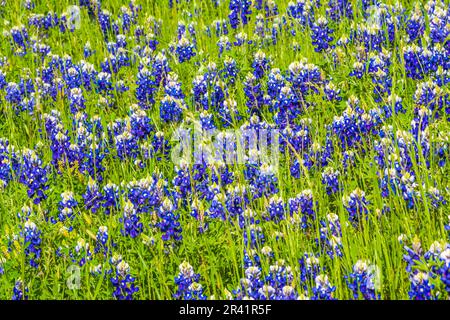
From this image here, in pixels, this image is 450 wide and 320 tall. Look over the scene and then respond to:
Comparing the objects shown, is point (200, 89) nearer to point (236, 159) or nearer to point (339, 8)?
point (236, 159)

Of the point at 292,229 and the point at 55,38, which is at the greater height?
the point at 55,38

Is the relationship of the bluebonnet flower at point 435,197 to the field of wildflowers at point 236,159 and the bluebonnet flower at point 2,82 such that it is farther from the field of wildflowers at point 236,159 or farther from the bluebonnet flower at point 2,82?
the bluebonnet flower at point 2,82

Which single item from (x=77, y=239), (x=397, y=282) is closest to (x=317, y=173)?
(x=397, y=282)

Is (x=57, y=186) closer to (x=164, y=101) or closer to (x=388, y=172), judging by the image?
(x=164, y=101)

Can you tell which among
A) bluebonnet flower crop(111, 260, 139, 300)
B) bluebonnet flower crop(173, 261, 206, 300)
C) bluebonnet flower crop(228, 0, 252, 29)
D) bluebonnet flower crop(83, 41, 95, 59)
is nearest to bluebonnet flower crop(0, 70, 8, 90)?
bluebonnet flower crop(83, 41, 95, 59)

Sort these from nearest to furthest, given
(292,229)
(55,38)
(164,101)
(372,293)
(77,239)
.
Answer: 1. (372,293)
2. (292,229)
3. (77,239)
4. (164,101)
5. (55,38)

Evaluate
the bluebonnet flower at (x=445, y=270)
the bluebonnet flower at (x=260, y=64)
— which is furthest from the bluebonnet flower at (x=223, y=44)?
the bluebonnet flower at (x=445, y=270)

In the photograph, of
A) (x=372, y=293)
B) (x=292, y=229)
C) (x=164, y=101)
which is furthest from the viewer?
(x=164, y=101)
